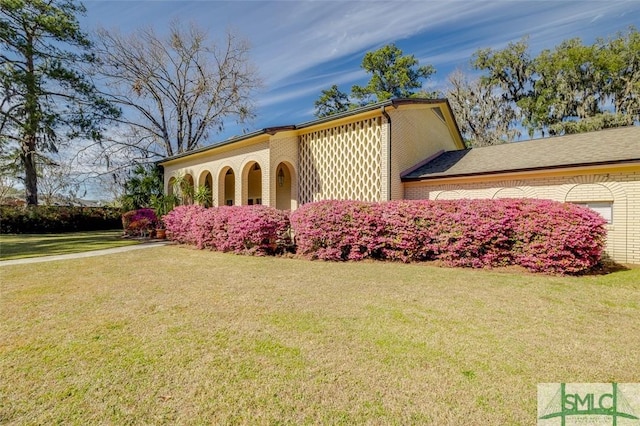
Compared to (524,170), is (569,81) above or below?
above

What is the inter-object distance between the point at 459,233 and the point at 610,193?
5.10 meters

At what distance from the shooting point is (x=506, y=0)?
452 inches

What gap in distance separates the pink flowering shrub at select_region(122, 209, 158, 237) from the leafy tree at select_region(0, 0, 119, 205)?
8867 mm

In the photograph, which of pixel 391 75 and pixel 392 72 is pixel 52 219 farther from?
pixel 392 72

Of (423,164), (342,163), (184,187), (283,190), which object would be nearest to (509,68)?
(423,164)

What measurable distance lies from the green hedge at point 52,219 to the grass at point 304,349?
19557 millimetres

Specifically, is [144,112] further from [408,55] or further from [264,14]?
[408,55]

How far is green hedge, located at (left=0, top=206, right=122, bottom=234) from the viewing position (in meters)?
20.5

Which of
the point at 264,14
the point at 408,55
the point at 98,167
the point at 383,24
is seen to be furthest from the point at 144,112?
the point at 408,55

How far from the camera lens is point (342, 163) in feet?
43.4

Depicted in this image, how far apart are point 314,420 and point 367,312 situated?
2.51 meters

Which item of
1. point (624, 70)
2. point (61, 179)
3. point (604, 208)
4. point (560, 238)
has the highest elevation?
point (624, 70)

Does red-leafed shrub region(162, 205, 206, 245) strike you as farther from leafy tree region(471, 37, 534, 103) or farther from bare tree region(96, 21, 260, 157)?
leafy tree region(471, 37, 534, 103)

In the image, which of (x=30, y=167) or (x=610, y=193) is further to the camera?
(x=30, y=167)
